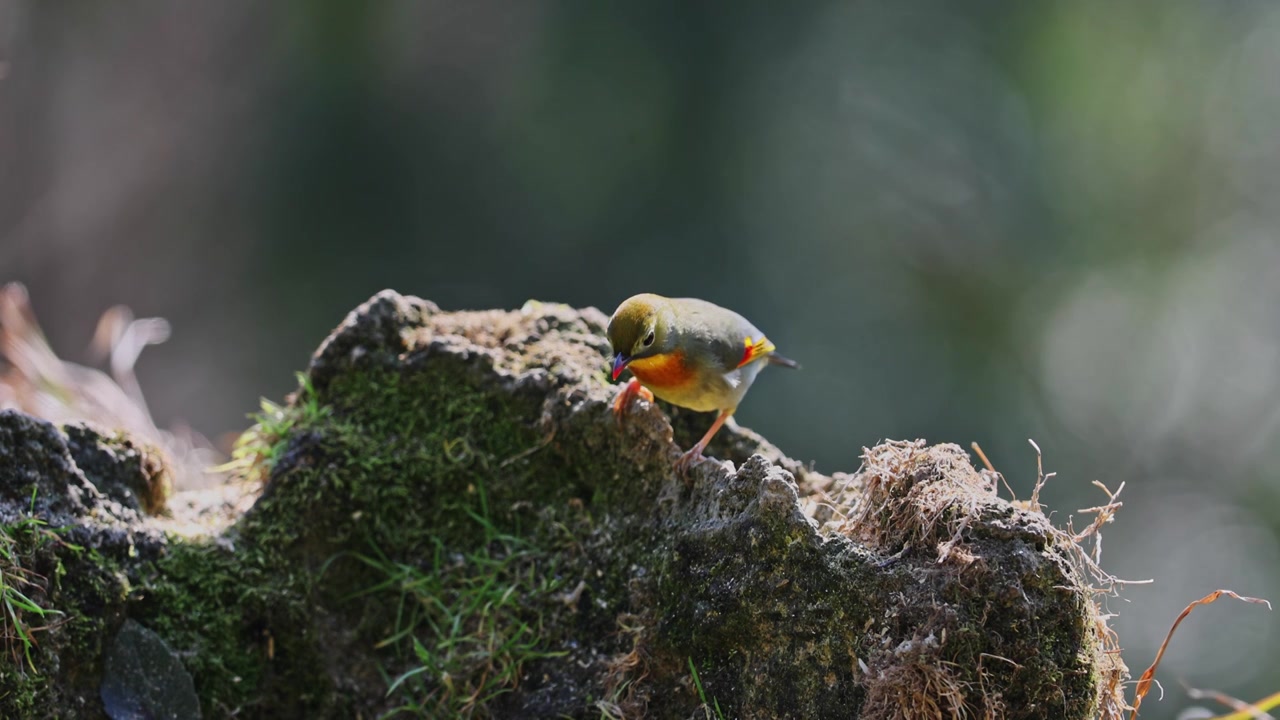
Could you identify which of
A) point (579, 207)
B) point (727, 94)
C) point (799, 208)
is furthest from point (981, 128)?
point (579, 207)

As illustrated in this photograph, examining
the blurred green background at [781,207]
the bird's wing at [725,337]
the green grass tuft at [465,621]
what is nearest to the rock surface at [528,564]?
the green grass tuft at [465,621]

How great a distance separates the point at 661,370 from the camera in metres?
3.05

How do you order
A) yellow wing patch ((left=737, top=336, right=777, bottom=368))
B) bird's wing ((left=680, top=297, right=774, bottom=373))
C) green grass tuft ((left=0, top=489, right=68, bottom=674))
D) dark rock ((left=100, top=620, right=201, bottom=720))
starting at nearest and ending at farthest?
green grass tuft ((left=0, top=489, right=68, bottom=674))
dark rock ((left=100, top=620, right=201, bottom=720))
bird's wing ((left=680, top=297, right=774, bottom=373))
yellow wing patch ((left=737, top=336, right=777, bottom=368))

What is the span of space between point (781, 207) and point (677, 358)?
6.67 m

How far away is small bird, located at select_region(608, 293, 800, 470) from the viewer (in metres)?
3.03

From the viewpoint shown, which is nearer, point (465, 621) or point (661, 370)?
point (465, 621)

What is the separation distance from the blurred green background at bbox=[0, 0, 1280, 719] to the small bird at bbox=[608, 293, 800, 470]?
521 centimetres

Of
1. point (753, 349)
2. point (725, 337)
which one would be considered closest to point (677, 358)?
point (725, 337)

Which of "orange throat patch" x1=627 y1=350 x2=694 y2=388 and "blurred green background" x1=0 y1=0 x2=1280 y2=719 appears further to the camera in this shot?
"blurred green background" x1=0 y1=0 x2=1280 y2=719

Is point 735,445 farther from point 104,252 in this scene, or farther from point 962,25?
point 104,252

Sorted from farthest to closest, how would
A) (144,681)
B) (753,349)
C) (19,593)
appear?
1. (753,349)
2. (144,681)
3. (19,593)

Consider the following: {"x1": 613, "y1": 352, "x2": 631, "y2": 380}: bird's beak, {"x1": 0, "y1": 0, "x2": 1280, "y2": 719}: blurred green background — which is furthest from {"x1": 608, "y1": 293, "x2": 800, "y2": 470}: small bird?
{"x1": 0, "y1": 0, "x2": 1280, "y2": 719}: blurred green background

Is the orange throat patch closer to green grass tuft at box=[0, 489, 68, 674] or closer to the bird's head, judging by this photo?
the bird's head

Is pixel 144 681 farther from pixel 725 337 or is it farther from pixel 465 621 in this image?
pixel 725 337
